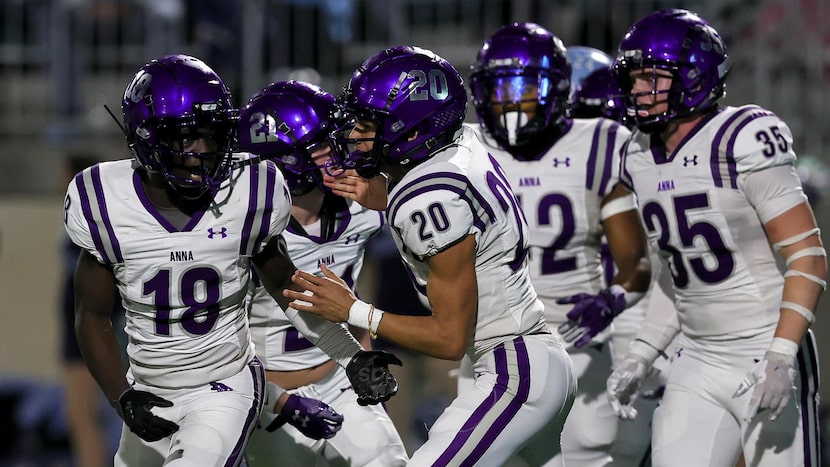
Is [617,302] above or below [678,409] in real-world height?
above

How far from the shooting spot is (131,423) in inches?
133

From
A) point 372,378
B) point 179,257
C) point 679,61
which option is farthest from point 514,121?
point 179,257

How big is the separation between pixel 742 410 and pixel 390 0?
17.7 ft

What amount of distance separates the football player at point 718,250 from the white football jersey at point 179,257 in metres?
1.29

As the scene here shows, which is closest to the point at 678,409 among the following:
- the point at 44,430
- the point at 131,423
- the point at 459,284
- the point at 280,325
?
the point at 459,284

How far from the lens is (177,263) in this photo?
3.43 m

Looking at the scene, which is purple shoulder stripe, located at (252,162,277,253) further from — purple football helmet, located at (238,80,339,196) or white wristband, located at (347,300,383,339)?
purple football helmet, located at (238,80,339,196)

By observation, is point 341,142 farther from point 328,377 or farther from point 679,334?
point 679,334

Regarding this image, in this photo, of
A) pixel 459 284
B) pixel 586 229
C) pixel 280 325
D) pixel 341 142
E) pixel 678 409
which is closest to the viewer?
pixel 459 284

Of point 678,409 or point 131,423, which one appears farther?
point 678,409

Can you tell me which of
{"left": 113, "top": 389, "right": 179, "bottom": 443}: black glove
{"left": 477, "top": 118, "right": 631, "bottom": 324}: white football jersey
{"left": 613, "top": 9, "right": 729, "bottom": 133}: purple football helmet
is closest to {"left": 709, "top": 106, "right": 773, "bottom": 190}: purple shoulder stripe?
{"left": 613, "top": 9, "right": 729, "bottom": 133}: purple football helmet

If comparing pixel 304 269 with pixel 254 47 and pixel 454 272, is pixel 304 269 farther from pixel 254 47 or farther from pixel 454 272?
pixel 254 47

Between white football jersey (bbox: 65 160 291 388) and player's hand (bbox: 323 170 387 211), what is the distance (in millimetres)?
246

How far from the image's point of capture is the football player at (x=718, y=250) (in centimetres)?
372
